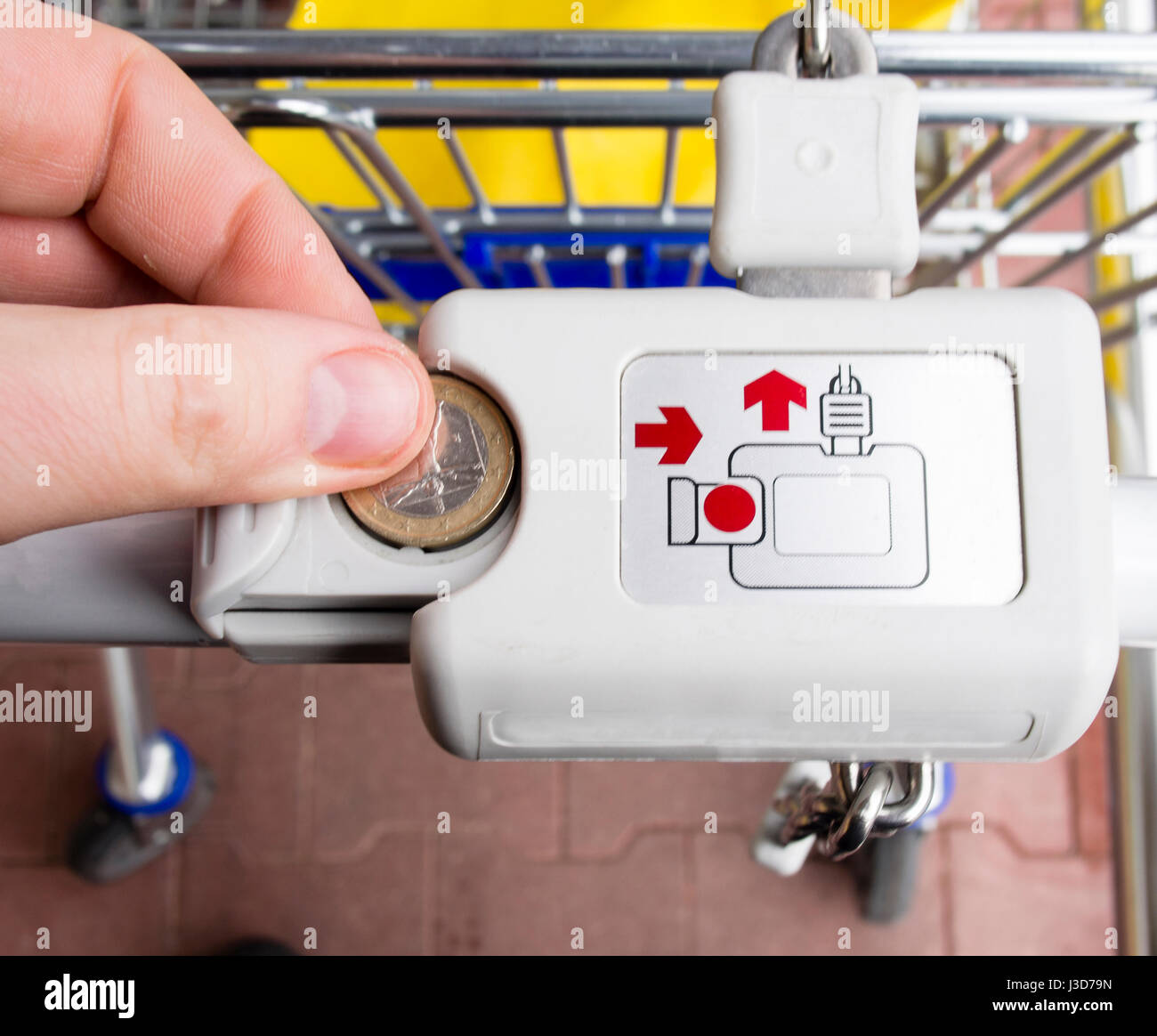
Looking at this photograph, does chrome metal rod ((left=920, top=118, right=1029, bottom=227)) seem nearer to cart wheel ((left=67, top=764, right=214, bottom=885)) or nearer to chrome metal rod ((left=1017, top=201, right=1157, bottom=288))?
chrome metal rod ((left=1017, top=201, right=1157, bottom=288))

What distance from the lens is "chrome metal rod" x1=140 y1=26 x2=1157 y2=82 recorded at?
18.4 inches

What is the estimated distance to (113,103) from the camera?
18.0 inches

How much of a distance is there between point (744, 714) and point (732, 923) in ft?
3.28

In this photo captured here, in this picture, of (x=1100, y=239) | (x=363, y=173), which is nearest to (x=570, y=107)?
(x=363, y=173)

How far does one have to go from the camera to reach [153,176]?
0.47 m

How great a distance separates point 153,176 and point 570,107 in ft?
0.79

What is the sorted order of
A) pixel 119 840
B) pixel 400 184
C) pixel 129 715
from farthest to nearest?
pixel 119 840
pixel 129 715
pixel 400 184

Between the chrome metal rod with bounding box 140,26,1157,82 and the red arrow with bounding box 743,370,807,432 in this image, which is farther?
the chrome metal rod with bounding box 140,26,1157,82

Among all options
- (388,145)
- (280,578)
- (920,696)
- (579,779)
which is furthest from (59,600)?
(579,779)

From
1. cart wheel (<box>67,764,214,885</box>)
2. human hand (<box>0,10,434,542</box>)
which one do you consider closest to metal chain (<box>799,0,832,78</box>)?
human hand (<box>0,10,434,542</box>)

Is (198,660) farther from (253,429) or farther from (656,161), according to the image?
(253,429)

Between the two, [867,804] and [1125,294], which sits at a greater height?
[1125,294]

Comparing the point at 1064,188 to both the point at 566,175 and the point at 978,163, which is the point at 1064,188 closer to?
the point at 978,163

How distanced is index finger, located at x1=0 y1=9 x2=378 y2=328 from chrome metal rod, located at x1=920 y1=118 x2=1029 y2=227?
0.39 meters
